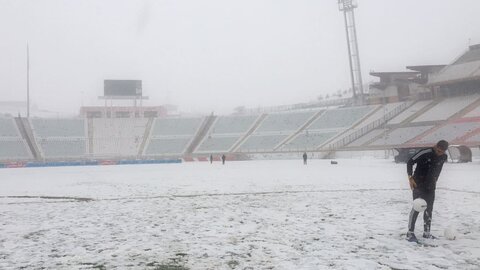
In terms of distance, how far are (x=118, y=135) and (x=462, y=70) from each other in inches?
2273

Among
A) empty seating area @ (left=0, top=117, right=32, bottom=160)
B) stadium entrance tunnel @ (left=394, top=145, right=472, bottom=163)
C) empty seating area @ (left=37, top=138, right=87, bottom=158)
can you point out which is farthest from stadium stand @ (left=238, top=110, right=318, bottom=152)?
empty seating area @ (left=0, top=117, right=32, bottom=160)

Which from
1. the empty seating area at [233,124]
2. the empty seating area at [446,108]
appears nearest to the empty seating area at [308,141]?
the empty seating area at [233,124]

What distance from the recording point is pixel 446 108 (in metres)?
53.8

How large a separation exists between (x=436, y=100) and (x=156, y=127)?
48736mm

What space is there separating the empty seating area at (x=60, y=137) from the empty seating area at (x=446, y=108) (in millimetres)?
52705

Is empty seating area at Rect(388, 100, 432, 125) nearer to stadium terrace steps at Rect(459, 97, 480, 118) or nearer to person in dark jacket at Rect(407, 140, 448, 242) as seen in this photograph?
stadium terrace steps at Rect(459, 97, 480, 118)

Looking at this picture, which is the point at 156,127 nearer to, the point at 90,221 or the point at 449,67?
the point at 449,67

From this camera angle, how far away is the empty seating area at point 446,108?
51781 millimetres

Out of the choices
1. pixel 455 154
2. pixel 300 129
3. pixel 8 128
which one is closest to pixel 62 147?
pixel 8 128

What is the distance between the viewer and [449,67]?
61438 millimetres

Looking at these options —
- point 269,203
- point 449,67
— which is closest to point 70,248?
point 269,203

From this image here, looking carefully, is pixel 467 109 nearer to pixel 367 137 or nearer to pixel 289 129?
pixel 367 137

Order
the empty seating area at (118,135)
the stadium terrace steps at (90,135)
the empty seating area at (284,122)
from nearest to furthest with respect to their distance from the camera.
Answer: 1. the stadium terrace steps at (90,135)
2. the empty seating area at (118,135)
3. the empty seating area at (284,122)

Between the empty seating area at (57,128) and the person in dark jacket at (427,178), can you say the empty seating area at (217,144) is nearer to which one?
the empty seating area at (57,128)
